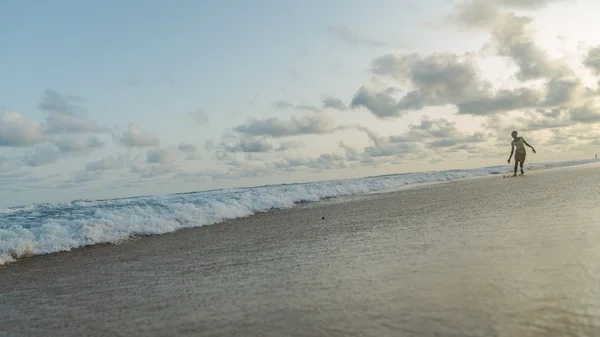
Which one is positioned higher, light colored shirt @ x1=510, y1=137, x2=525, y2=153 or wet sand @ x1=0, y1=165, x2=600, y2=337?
light colored shirt @ x1=510, y1=137, x2=525, y2=153

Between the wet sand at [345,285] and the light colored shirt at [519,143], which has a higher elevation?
the light colored shirt at [519,143]

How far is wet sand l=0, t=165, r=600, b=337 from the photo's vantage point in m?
3.25

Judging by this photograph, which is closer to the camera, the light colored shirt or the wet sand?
the wet sand

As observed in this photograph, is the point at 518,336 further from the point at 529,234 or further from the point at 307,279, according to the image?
the point at 529,234

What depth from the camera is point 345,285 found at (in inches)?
174

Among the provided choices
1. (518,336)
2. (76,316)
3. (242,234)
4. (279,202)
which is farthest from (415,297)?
(279,202)

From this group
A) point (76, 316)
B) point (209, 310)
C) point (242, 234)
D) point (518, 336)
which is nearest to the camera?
point (518, 336)

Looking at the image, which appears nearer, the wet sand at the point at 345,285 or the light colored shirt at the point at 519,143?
the wet sand at the point at 345,285

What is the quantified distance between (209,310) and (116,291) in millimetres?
1846

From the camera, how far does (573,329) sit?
280cm

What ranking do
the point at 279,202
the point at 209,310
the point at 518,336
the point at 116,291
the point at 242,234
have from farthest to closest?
1. the point at 279,202
2. the point at 242,234
3. the point at 116,291
4. the point at 209,310
5. the point at 518,336

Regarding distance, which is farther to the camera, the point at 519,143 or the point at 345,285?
the point at 519,143

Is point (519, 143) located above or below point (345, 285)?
above

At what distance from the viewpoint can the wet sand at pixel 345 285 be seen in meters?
3.25
